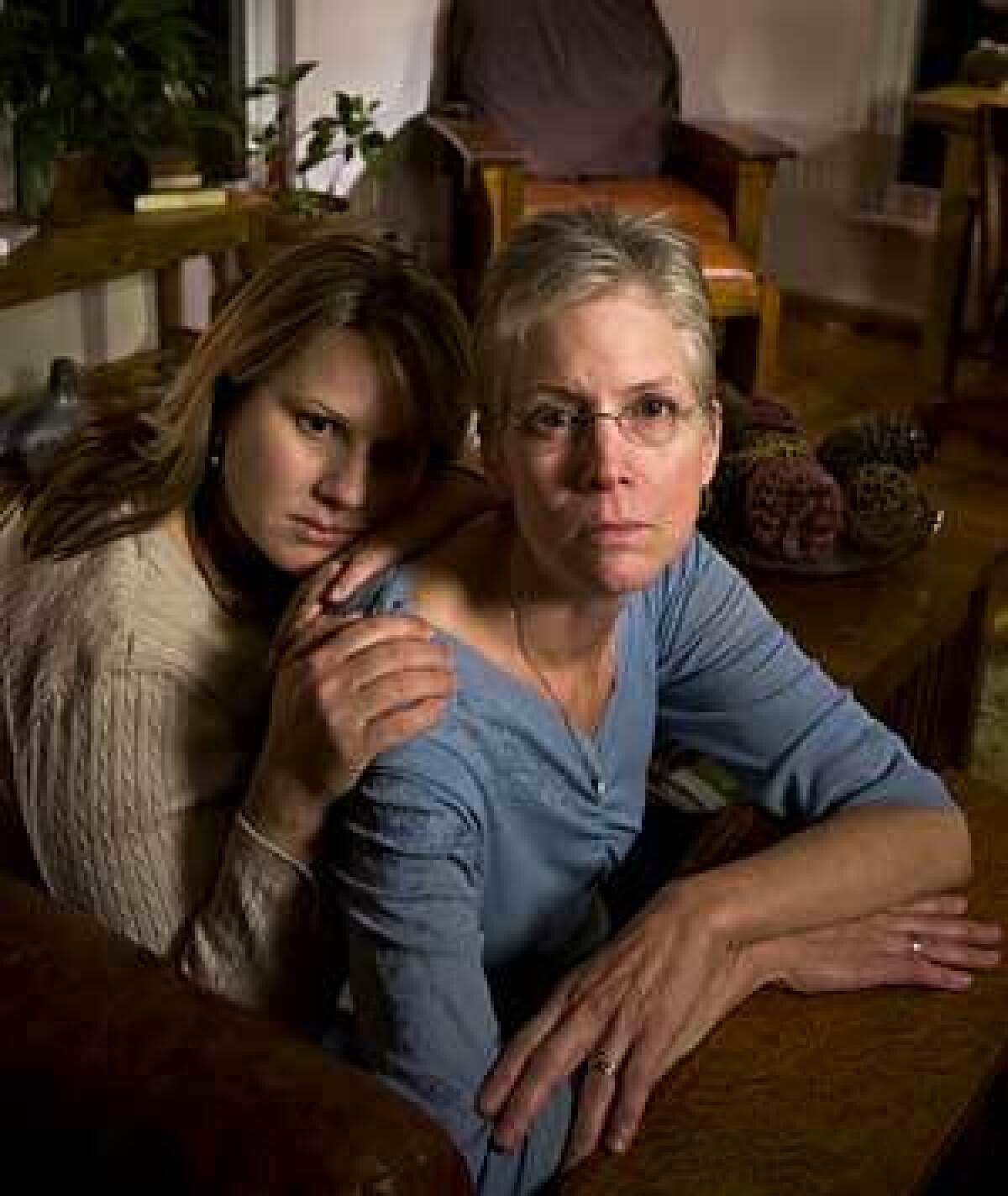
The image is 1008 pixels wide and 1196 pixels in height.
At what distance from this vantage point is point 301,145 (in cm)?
443

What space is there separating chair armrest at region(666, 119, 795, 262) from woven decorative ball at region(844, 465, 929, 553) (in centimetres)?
210

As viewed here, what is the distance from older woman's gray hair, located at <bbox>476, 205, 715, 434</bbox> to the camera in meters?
1.11

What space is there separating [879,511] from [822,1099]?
3.68 feet

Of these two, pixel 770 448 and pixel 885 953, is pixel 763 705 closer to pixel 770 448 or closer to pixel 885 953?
pixel 885 953

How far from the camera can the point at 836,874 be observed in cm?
129

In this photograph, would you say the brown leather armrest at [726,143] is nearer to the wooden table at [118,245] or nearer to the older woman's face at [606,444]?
the wooden table at [118,245]

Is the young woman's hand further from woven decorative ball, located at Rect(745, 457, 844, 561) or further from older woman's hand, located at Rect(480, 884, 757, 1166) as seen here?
woven decorative ball, located at Rect(745, 457, 844, 561)

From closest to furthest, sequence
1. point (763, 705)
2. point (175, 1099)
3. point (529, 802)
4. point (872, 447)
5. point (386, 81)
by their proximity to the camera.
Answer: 1. point (175, 1099)
2. point (529, 802)
3. point (763, 705)
4. point (872, 447)
5. point (386, 81)

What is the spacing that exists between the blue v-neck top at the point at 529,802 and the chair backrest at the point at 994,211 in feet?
9.01

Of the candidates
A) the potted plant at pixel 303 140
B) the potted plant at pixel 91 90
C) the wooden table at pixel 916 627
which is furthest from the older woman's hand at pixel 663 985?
the potted plant at pixel 303 140

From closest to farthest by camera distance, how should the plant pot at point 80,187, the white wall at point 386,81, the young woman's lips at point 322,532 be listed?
1. the young woman's lips at point 322,532
2. the plant pot at point 80,187
3. the white wall at point 386,81

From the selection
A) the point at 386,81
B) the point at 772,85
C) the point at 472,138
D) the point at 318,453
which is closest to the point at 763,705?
the point at 318,453

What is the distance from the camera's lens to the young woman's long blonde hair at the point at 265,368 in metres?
1.24

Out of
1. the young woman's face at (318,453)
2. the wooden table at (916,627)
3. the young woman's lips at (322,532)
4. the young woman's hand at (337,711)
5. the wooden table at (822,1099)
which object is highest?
the young woman's face at (318,453)
